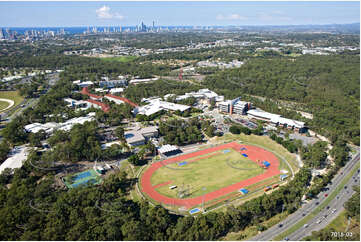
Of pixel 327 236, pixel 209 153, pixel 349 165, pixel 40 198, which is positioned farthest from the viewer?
pixel 209 153

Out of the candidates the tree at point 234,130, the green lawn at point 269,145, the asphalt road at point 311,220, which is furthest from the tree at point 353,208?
the tree at point 234,130

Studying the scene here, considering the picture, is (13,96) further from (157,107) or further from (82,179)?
(82,179)

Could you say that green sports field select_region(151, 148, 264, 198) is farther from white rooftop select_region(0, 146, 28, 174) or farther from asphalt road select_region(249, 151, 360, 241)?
white rooftop select_region(0, 146, 28, 174)

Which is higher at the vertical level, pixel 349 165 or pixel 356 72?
pixel 356 72

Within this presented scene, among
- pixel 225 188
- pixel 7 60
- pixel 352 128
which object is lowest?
pixel 225 188

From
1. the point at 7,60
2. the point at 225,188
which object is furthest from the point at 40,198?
the point at 7,60

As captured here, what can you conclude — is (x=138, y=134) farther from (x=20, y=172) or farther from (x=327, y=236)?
(x=327, y=236)

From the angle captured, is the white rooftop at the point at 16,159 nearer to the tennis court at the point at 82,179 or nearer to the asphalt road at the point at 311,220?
the tennis court at the point at 82,179

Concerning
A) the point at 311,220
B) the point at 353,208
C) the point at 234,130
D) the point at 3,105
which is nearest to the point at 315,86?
the point at 234,130
